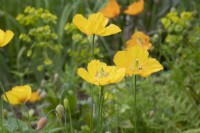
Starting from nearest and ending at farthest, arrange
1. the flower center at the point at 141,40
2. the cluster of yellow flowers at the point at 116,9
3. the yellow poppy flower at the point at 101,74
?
the yellow poppy flower at the point at 101,74 → the flower center at the point at 141,40 → the cluster of yellow flowers at the point at 116,9


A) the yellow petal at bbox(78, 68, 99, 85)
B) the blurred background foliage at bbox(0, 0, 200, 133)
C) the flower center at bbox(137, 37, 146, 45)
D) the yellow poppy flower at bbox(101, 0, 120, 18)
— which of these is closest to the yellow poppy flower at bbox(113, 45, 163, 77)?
the yellow petal at bbox(78, 68, 99, 85)

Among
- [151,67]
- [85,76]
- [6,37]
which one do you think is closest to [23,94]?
[6,37]

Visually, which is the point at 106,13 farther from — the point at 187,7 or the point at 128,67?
the point at 187,7

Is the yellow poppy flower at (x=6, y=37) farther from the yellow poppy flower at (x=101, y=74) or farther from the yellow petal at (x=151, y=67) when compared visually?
the yellow petal at (x=151, y=67)

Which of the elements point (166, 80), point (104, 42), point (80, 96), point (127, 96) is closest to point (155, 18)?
point (104, 42)

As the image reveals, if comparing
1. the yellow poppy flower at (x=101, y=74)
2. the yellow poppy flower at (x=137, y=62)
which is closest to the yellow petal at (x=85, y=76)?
the yellow poppy flower at (x=101, y=74)

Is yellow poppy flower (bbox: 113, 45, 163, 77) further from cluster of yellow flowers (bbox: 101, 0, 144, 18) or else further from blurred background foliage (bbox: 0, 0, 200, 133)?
cluster of yellow flowers (bbox: 101, 0, 144, 18)
